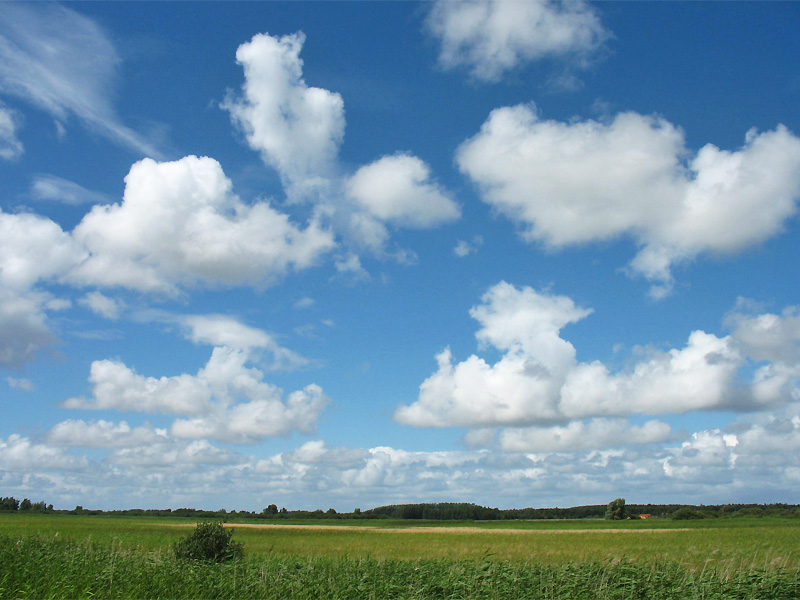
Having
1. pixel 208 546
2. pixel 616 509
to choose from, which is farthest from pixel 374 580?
pixel 616 509

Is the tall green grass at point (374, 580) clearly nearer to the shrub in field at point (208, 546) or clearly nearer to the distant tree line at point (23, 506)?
the shrub in field at point (208, 546)

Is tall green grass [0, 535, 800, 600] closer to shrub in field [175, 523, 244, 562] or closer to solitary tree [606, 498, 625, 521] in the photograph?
shrub in field [175, 523, 244, 562]

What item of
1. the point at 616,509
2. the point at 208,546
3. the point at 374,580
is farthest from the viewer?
the point at 616,509

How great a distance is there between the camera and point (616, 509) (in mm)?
150500

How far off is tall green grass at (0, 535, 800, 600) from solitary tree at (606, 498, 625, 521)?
145m

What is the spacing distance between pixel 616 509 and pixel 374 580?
15282 cm

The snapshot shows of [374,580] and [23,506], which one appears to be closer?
[374,580]

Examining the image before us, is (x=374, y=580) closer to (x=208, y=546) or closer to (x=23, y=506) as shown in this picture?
(x=208, y=546)

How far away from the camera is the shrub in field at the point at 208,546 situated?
24.9 metres

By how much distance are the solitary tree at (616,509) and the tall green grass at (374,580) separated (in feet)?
476

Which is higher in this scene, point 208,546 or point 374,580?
point 208,546

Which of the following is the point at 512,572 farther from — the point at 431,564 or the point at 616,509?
the point at 616,509

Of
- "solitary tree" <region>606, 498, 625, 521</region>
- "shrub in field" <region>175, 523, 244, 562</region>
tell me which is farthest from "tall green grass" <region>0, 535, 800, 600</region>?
"solitary tree" <region>606, 498, 625, 521</region>

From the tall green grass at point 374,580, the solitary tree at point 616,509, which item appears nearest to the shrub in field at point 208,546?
the tall green grass at point 374,580
